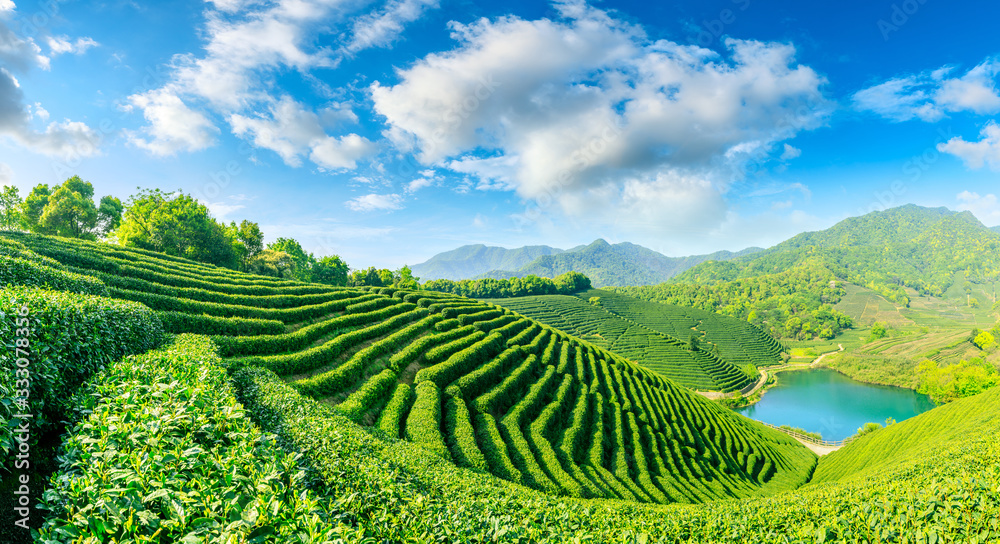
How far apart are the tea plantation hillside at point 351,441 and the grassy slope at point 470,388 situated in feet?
0.42

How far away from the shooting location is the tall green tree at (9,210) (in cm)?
3419

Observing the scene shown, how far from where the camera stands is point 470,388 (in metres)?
19.8

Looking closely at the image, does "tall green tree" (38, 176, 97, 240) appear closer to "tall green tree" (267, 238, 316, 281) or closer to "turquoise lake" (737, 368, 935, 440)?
"tall green tree" (267, 238, 316, 281)

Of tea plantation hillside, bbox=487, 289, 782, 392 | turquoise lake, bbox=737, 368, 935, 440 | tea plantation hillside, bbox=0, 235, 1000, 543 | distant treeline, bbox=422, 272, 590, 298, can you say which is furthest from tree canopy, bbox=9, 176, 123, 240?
turquoise lake, bbox=737, 368, 935, 440

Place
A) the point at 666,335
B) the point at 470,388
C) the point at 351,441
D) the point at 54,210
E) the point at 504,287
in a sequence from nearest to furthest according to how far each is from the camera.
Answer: the point at 351,441 → the point at 470,388 → the point at 54,210 → the point at 666,335 → the point at 504,287

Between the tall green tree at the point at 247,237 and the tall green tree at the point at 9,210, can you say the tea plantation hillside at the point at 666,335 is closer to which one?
the tall green tree at the point at 247,237

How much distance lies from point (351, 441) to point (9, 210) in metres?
53.9

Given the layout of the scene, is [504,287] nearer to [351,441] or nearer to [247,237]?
[247,237]

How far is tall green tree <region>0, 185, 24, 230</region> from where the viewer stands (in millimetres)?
34188

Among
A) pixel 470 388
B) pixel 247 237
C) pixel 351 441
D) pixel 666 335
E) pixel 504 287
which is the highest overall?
pixel 247 237

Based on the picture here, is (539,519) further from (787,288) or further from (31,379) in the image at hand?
(787,288)

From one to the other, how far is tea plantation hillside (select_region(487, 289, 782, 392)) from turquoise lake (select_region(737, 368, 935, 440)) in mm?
6152

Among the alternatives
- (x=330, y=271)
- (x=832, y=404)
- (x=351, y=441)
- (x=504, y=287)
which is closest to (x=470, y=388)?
(x=351, y=441)

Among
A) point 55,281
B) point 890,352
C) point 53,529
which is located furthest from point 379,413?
point 890,352
